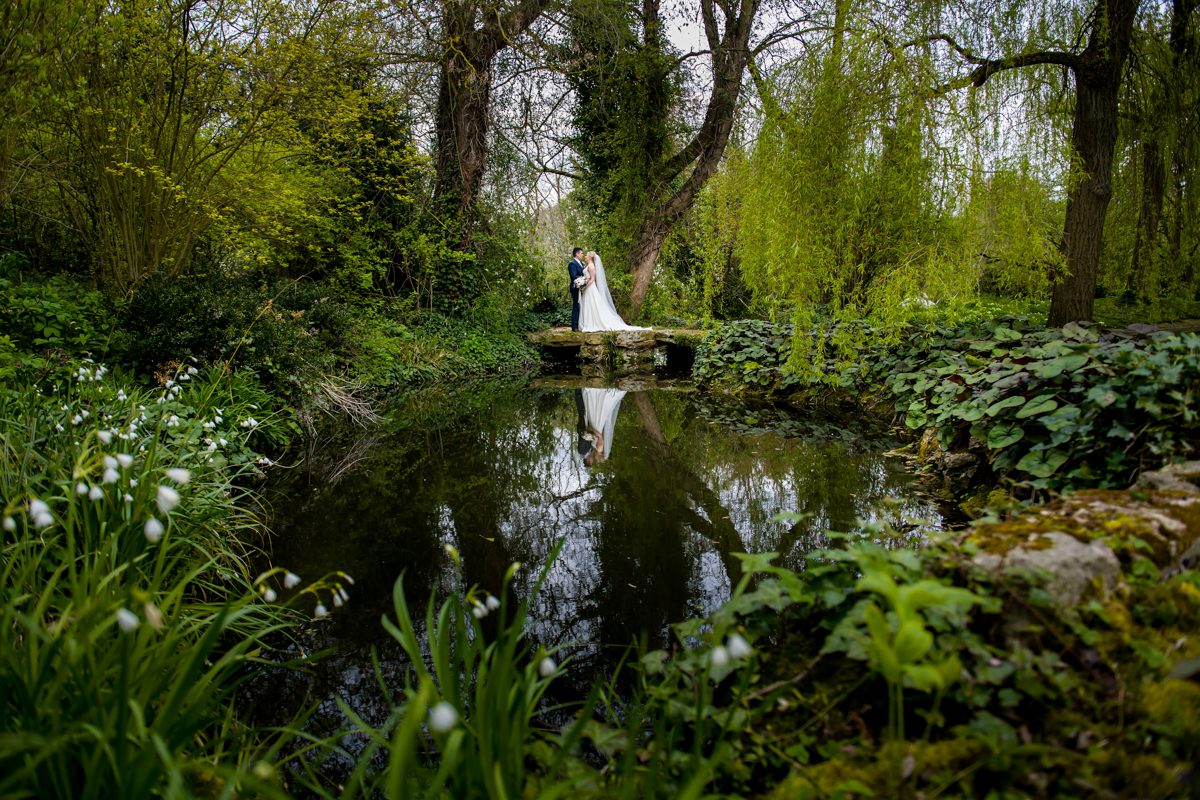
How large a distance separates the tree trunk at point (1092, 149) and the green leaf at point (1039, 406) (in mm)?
2386

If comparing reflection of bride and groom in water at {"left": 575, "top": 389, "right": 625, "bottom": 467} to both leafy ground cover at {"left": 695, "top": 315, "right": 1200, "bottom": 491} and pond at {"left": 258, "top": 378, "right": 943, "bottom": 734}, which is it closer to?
pond at {"left": 258, "top": 378, "right": 943, "bottom": 734}

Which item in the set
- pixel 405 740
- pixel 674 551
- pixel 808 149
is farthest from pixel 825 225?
pixel 405 740

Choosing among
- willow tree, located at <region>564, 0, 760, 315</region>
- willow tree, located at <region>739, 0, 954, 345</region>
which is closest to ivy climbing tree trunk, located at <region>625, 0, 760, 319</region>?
willow tree, located at <region>564, 0, 760, 315</region>

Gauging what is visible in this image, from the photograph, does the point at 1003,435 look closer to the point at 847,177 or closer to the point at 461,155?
the point at 847,177

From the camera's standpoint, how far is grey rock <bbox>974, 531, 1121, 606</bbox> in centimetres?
133

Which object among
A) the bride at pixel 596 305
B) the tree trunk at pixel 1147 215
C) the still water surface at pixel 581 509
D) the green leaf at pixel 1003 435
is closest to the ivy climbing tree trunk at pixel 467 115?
the bride at pixel 596 305

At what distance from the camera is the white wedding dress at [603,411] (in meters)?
6.47

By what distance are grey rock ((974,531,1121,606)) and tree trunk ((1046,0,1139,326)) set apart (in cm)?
474

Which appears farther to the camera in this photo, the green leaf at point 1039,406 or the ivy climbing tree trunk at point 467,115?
the ivy climbing tree trunk at point 467,115

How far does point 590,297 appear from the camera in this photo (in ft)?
43.6

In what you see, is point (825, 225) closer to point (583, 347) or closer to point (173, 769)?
point (173, 769)

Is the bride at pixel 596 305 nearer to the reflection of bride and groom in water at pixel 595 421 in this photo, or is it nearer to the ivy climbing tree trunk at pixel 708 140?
the ivy climbing tree trunk at pixel 708 140

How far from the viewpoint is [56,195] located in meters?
7.30

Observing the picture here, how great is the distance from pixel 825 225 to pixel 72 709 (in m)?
5.51
